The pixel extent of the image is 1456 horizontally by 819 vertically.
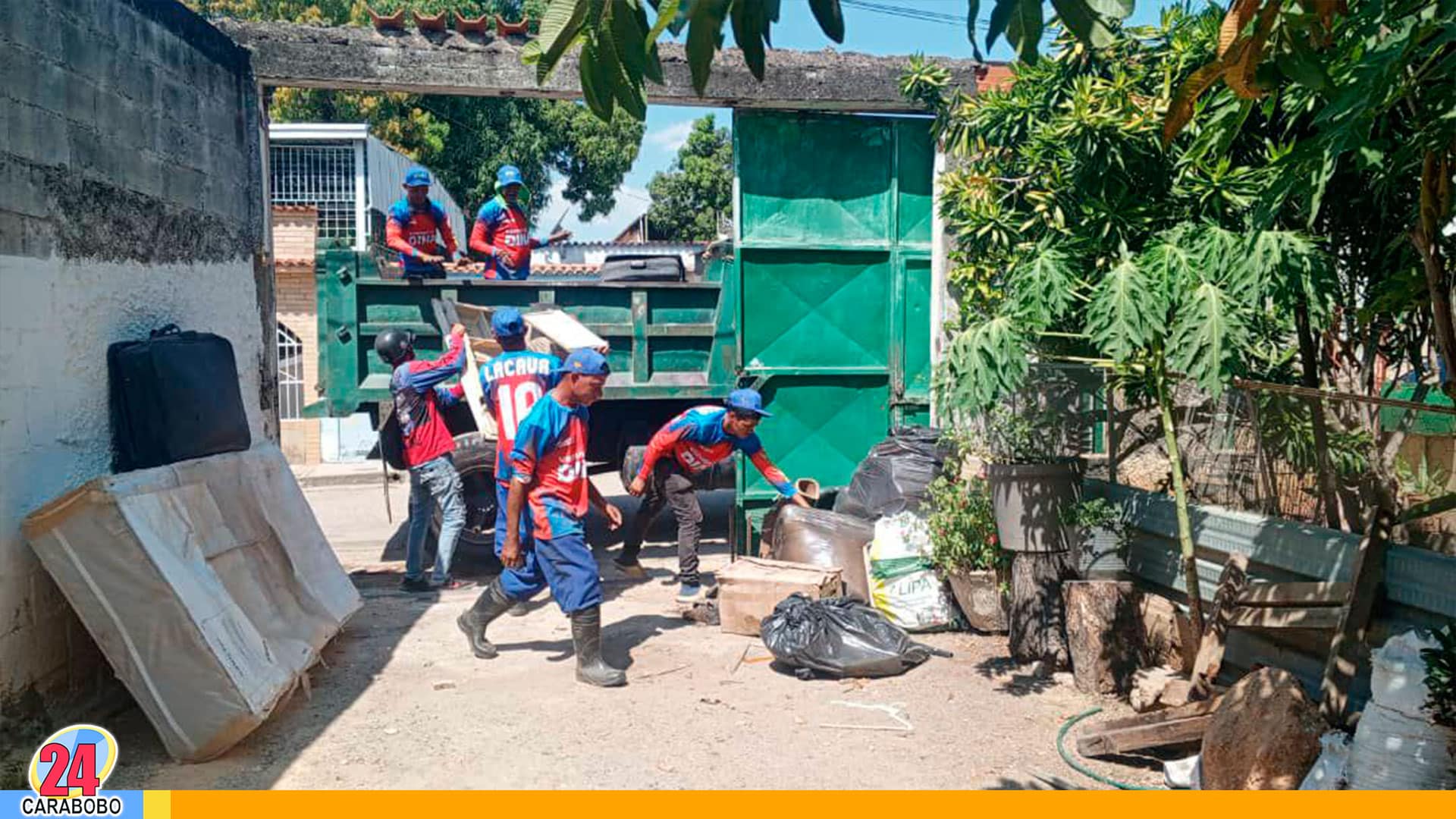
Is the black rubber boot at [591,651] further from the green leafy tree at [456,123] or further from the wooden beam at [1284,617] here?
the green leafy tree at [456,123]

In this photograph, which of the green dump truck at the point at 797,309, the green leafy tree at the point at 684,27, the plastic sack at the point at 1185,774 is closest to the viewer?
the green leafy tree at the point at 684,27

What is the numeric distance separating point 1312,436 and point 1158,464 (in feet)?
3.88

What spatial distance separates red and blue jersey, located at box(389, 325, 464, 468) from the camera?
7.00 meters

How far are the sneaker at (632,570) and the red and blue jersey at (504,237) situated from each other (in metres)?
2.24

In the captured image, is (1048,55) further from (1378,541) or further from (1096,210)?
(1378,541)

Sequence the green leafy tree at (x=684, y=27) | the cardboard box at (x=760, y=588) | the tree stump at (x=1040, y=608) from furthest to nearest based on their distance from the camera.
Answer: the cardboard box at (x=760, y=588) → the tree stump at (x=1040, y=608) → the green leafy tree at (x=684, y=27)

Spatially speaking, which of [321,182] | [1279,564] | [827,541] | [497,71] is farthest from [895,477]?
[321,182]

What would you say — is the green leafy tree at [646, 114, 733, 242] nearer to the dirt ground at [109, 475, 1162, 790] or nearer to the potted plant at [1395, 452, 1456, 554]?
the dirt ground at [109, 475, 1162, 790]

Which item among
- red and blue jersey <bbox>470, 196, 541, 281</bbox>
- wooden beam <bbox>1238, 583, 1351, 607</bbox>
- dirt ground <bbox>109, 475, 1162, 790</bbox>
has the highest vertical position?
red and blue jersey <bbox>470, 196, 541, 281</bbox>

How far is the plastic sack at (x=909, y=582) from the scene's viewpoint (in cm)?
609

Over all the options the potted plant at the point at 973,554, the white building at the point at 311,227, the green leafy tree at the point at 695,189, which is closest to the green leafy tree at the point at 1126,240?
the potted plant at the point at 973,554

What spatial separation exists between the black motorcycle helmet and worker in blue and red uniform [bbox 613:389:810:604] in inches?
66.2

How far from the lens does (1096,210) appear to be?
15.8 ft

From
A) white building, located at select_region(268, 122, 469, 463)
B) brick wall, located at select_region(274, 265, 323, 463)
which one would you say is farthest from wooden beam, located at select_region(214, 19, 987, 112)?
brick wall, located at select_region(274, 265, 323, 463)
